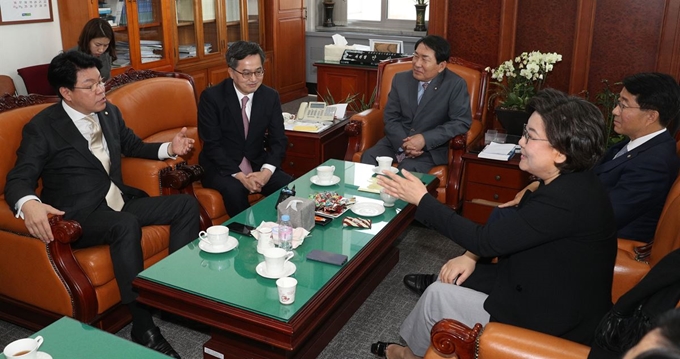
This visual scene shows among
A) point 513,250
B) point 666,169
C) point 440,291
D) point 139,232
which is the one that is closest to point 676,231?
point 666,169

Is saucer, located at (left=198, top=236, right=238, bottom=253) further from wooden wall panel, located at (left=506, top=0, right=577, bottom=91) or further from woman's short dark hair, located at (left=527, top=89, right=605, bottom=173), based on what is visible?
wooden wall panel, located at (left=506, top=0, right=577, bottom=91)

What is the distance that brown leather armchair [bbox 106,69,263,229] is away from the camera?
3045mm

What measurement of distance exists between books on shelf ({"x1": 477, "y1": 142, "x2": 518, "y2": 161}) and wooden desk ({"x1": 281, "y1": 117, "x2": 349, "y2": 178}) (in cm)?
94

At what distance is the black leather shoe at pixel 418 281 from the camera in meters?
2.98

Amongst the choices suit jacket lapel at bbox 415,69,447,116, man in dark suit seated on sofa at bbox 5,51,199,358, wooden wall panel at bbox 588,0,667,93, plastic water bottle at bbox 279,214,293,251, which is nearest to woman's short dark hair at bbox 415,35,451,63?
suit jacket lapel at bbox 415,69,447,116

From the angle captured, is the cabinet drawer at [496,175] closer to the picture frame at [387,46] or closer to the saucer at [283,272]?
the saucer at [283,272]

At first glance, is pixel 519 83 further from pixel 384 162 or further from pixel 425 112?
pixel 384 162

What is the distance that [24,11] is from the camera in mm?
4363

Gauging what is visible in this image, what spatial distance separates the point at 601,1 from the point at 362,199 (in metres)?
2.20

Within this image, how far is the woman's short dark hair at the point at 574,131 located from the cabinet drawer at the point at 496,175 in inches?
64.9

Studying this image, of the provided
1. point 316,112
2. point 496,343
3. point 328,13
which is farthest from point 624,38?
point 328,13

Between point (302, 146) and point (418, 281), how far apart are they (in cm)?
128

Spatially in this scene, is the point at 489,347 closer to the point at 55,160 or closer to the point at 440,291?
the point at 440,291

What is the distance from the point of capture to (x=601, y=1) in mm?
3887
